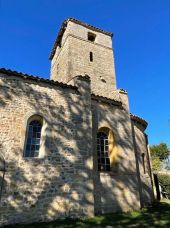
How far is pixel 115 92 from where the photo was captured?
1590cm

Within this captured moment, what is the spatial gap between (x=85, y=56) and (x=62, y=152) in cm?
901

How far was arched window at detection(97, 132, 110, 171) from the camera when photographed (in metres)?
11.3

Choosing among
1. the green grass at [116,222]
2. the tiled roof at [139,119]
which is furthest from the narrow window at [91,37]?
the green grass at [116,222]

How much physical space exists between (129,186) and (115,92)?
22.9ft

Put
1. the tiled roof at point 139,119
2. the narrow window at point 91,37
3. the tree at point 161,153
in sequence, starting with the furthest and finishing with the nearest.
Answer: the tree at point 161,153, the narrow window at point 91,37, the tiled roof at point 139,119

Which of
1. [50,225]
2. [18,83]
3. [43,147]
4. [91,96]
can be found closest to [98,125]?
[91,96]

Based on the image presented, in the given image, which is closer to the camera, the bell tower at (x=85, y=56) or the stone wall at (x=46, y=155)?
the stone wall at (x=46, y=155)

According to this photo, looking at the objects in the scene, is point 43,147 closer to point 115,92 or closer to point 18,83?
point 18,83

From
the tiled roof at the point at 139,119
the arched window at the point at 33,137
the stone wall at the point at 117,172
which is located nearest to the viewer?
the arched window at the point at 33,137

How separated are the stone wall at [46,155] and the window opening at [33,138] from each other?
0.29 metres

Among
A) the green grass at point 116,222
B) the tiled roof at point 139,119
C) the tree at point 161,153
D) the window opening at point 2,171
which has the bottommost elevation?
the green grass at point 116,222

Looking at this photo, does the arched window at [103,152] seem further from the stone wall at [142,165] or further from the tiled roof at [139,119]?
the tiled roof at [139,119]

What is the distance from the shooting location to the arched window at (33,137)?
30.2 ft

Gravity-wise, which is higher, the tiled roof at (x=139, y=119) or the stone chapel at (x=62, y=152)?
the tiled roof at (x=139, y=119)
